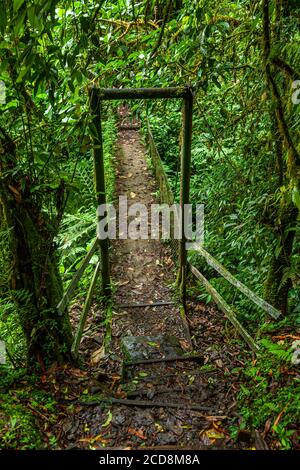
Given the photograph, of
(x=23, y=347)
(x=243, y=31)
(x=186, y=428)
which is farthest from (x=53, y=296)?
(x=243, y=31)

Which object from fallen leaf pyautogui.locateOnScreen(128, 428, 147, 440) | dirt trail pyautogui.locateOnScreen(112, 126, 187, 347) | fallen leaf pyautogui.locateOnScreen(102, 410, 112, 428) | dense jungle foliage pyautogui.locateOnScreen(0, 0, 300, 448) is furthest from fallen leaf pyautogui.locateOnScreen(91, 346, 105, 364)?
fallen leaf pyautogui.locateOnScreen(128, 428, 147, 440)

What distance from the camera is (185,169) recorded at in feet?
17.5

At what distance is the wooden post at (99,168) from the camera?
433cm

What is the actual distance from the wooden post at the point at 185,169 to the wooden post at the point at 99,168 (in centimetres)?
110

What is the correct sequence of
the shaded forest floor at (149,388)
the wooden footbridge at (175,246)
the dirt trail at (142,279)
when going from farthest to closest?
the dirt trail at (142,279), the wooden footbridge at (175,246), the shaded forest floor at (149,388)

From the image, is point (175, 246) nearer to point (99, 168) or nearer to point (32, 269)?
point (99, 168)

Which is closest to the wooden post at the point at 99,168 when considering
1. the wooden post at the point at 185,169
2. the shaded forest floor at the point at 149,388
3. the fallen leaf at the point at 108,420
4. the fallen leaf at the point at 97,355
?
the shaded forest floor at the point at 149,388

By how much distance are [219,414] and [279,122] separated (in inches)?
98.1

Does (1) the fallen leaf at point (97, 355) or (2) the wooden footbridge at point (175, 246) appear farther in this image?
(1) the fallen leaf at point (97, 355)

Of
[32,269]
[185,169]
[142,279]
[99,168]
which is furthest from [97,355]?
[185,169]

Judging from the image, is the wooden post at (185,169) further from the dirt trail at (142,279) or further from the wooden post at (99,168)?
the wooden post at (99,168)

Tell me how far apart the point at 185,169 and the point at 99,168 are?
1.19 metres
